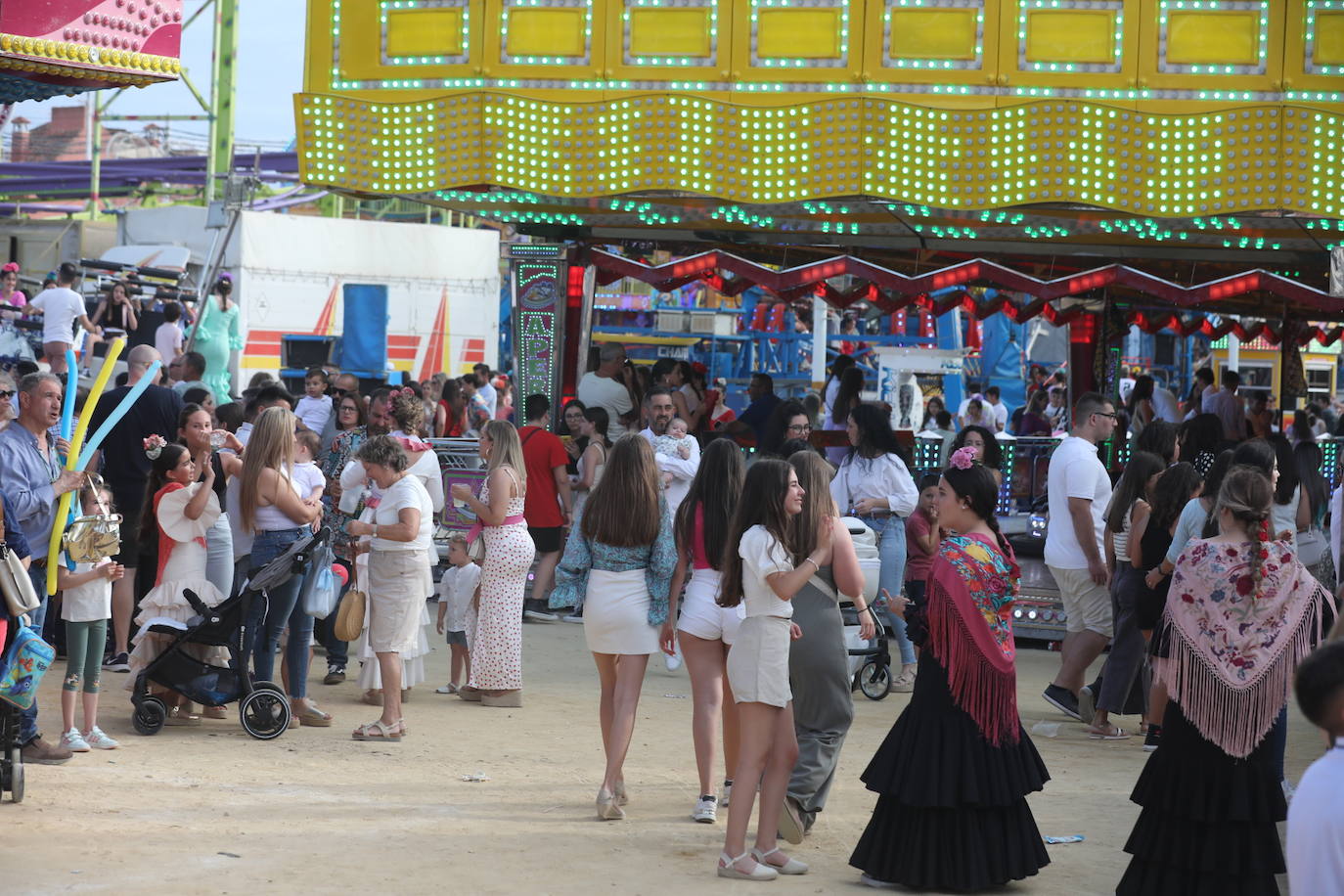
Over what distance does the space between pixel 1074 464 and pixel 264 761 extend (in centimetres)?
486

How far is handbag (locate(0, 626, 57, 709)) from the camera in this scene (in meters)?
6.45

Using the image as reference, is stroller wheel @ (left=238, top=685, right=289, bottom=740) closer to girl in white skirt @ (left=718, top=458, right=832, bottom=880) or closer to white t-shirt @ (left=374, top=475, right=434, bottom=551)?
white t-shirt @ (left=374, top=475, right=434, bottom=551)

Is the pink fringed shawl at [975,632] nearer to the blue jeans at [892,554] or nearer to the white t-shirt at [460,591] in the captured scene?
the white t-shirt at [460,591]

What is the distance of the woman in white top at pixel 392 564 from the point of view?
8.37 metres

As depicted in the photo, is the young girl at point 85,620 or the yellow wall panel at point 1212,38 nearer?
the young girl at point 85,620

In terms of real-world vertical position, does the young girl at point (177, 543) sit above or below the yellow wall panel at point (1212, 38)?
below

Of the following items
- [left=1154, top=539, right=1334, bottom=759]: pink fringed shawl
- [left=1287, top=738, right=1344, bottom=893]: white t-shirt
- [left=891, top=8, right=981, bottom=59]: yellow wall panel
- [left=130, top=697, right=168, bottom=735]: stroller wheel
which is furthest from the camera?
[left=891, top=8, right=981, bottom=59]: yellow wall panel

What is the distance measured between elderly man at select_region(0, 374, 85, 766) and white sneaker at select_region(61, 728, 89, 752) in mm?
83

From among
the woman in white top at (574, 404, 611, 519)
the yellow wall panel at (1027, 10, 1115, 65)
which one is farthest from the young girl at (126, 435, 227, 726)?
the yellow wall panel at (1027, 10, 1115, 65)

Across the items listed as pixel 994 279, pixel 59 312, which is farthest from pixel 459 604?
pixel 59 312

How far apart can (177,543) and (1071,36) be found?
314 inches

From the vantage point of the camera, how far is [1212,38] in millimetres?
12461

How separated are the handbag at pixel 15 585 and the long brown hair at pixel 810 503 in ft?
9.90


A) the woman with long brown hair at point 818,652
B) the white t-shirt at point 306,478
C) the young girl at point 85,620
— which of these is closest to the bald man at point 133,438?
the white t-shirt at point 306,478
